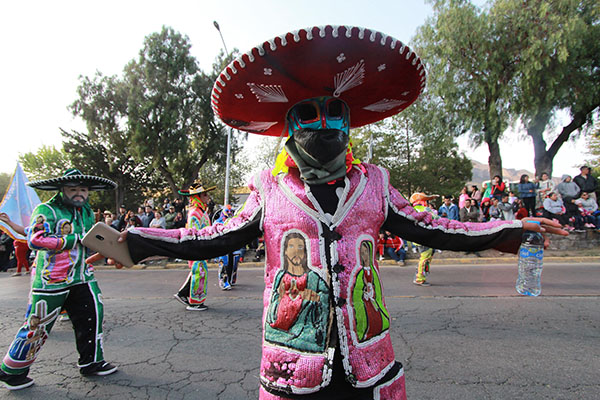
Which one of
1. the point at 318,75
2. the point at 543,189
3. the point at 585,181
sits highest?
the point at 585,181

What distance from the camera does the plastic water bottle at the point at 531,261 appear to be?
74.2 inches

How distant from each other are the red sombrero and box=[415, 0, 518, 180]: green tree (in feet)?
60.1

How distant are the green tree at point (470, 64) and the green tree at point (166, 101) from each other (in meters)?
16.0

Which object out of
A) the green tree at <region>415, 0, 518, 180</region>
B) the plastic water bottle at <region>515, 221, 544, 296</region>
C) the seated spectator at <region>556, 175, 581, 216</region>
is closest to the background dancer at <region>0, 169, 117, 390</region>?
the plastic water bottle at <region>515, 221, 544, 296</region>

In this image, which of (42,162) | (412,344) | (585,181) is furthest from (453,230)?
(42,162)

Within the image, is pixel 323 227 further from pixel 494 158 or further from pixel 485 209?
pixel 494 158

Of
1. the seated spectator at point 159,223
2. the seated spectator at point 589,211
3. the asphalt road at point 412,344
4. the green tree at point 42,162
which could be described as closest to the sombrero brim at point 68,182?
the asphalt road at point 412,344

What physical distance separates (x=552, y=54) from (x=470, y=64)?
11.0ft

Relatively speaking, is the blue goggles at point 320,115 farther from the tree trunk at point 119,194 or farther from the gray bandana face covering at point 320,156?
the tree trunk at point 119,194

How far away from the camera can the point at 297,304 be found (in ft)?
5.36

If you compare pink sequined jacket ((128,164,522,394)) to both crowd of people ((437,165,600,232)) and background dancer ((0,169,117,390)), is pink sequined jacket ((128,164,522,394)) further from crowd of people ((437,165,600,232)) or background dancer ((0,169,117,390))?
crowd of people ((437,165,600,232))

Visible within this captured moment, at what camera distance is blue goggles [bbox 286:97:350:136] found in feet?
6.20

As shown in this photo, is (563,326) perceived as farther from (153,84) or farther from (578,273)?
(153,84)

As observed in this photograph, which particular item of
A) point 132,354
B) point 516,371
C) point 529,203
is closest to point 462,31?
point 529,203
